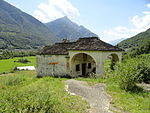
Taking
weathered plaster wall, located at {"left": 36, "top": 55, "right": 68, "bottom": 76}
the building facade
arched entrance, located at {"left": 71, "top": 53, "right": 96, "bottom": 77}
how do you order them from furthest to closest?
arched entrance, located at {"left": 71, "top": 53, "right": 96, "bottom": 77}, weathered plaster wall, located at {"left": 36, "top": 55, "right": 68, "bottom": 76}, the building facade

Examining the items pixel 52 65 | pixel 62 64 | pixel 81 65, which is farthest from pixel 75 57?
pixel 52 65

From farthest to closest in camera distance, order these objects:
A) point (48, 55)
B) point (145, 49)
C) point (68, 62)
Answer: point (145, 49), point (48, 55), point (68, 62)

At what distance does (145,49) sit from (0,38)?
112259mm

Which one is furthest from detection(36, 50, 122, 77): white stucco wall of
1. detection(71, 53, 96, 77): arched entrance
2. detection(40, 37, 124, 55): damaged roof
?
detection(40, 37, 124, 55): damaged roof

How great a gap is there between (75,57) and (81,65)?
2017mm

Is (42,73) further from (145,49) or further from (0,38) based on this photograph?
(0,38)

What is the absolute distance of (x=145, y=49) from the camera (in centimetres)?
4738

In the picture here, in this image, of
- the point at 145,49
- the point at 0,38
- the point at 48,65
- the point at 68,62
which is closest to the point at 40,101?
the point at 68,62

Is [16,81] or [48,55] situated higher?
[48,55]

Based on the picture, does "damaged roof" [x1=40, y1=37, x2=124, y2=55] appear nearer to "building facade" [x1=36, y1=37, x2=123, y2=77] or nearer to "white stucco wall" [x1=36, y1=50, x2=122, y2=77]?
"building facade" [x1=36, y1=37, x2=123, y2=77]

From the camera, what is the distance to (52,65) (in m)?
18.0

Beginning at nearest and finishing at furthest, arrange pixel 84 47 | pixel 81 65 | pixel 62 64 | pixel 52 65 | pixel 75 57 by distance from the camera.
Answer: pixel 84 47
pixel 62 64
pixel 75 57
pixel 52 65
pixel 81 65

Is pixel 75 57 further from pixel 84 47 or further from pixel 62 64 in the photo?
pixel 84 47

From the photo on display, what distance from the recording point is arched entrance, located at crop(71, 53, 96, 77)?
1758 centimetres
